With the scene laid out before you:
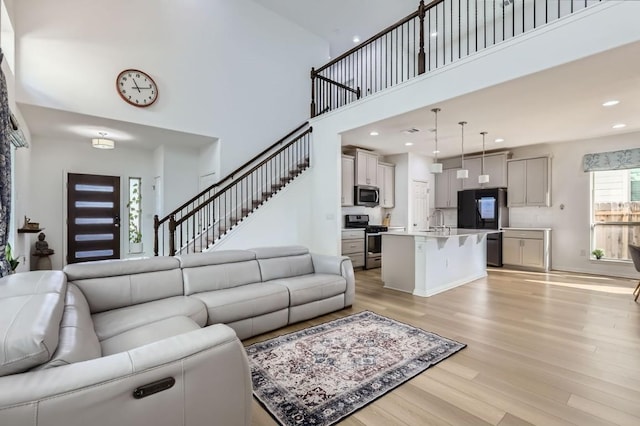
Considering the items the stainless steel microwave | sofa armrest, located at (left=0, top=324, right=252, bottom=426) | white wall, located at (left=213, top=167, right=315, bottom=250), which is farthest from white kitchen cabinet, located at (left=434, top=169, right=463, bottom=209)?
sofa armrest, located at (left=0, top=324, right=252, bottom=426)

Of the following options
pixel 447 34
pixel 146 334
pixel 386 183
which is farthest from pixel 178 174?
pixel 447 34

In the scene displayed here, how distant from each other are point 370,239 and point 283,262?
11.1ft

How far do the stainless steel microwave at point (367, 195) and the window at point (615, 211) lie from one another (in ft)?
14.5

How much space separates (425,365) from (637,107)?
16.2 ft

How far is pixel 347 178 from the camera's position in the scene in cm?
678

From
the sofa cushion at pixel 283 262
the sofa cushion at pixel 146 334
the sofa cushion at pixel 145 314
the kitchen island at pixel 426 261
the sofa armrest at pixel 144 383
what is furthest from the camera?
the kitchen island at pixel 426 261

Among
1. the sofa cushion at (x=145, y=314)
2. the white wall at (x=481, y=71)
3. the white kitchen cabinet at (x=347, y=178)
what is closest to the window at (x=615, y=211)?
the white wall at (x=481, y=71)

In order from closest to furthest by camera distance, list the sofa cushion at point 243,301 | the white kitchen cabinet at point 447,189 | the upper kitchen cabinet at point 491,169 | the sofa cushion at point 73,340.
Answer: the sofa cushion at point 73,340 → the sofa cushion at point 243,301 → the upper kitchen cabinet at point 491,169 → the white kitchen cabinet at point 447,189

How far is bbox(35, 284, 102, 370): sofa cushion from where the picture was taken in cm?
119

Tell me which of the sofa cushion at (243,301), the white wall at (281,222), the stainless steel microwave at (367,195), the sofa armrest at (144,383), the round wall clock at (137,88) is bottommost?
the sofa cushion at (243,301)

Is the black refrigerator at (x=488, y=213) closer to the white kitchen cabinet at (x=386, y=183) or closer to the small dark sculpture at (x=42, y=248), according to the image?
the white kitchen cabinet at (x=386, y=183)

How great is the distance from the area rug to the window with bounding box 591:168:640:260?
5572mm

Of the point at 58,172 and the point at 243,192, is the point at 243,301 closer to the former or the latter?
the point at 243,192

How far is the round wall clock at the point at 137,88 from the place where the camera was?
474 cm
